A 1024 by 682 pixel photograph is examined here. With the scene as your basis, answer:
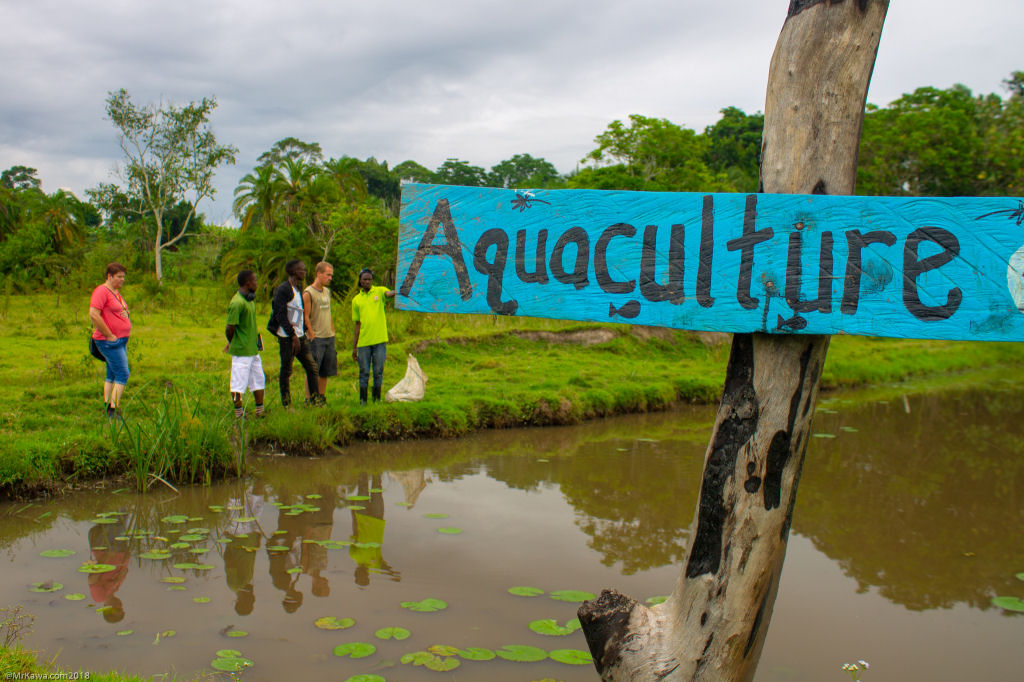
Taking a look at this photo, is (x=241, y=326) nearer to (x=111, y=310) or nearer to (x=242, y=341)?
(x=242, y=341)

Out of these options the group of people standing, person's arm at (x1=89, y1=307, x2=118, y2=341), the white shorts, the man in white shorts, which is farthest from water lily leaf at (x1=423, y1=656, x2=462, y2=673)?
person's arm at (x1=89, y1=307, x2=118, y2=341)

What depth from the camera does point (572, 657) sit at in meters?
3.05

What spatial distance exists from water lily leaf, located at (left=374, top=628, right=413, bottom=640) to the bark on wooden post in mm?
1585

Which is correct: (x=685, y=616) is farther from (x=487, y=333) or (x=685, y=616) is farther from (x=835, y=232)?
(x=487, y=333)

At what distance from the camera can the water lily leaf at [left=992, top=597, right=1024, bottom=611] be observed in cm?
390

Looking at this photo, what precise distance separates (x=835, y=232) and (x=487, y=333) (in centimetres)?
971

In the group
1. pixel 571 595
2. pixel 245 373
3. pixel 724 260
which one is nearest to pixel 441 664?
pixel 571 595

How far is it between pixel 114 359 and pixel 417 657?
13.5 feet

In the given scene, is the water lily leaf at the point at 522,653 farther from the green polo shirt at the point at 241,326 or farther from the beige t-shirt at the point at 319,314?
the beige t-shirt at the point at 319,314

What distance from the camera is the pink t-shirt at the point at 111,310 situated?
5.60 meters

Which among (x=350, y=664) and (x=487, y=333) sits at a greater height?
(x=487, y=333)

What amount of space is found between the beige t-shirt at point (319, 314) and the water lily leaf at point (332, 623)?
3.81m

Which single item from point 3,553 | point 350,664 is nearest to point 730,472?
point 350,664

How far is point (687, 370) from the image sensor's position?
11102 mm
